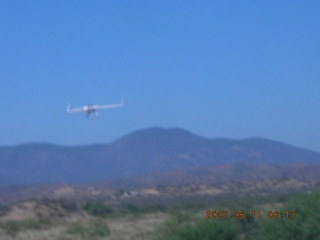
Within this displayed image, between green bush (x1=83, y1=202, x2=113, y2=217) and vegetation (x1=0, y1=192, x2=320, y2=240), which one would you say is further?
green bush (x1=83, y1=202, x2=113, y2=217)

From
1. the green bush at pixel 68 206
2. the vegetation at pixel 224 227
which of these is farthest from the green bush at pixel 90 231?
the green bush at pixel 68 206

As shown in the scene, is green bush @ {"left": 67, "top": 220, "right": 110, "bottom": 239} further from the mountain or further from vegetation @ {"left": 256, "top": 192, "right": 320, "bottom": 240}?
the mountain

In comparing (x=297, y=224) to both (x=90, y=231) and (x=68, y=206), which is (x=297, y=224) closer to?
(x=90, y=231)

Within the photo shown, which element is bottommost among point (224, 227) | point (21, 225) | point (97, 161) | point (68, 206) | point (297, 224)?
point (21, 225)

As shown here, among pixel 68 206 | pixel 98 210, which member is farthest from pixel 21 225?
pixel 68 206

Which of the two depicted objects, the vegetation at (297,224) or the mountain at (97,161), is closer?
the vegetation at (297,224)

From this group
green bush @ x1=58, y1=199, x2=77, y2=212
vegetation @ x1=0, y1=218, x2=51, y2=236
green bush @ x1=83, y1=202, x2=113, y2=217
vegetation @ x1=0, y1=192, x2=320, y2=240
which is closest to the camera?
vegetation @ x1=0, y1=192, x2=320, y2=240

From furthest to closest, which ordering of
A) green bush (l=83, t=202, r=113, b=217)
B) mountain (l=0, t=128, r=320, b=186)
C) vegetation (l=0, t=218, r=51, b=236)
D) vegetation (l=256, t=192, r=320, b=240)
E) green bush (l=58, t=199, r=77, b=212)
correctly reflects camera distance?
mountain (l=0, t=128, r=320, b=186) < green bush (l=58, t=199, r=77, b=212) < green bush (l=83, t=202, r=113, b=217) < vegetation (l=0, t=218, r=51, b=236) < vegetation (l=256, t=192, r=320, b=240)

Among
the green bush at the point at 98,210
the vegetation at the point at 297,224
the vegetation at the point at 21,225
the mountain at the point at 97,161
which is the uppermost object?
the mountain at the point at 97,161

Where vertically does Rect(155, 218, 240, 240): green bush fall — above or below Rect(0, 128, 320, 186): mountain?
below

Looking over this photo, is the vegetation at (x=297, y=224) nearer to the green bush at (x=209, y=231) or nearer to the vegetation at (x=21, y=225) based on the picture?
the green bush at (x=209, y=231)

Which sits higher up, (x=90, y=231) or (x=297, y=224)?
(x=297, y=224)
